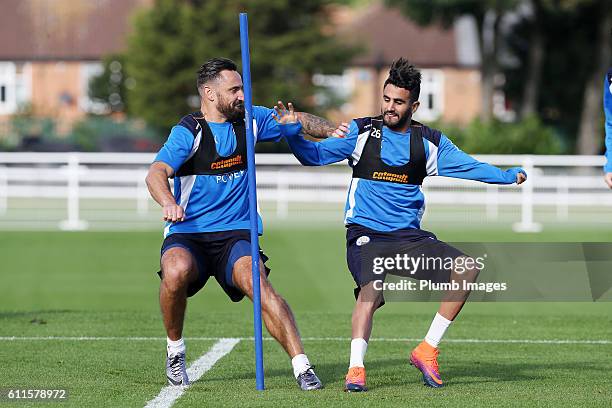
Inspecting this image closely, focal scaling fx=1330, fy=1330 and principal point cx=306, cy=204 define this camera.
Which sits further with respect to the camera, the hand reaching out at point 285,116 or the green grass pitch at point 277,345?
the hand reaching out at point 285,116

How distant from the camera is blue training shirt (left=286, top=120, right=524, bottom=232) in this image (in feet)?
28.4

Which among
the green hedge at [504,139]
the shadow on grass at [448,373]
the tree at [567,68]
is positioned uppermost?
the tree at [567,68]

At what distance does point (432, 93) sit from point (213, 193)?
5660 centimetres

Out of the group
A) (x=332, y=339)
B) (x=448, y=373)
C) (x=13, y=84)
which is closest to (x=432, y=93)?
(x=13, y=84)

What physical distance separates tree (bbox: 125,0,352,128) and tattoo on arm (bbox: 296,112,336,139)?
124 feet

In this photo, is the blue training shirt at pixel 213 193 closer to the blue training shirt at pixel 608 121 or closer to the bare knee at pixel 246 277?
the bare knee at pixel 246 277

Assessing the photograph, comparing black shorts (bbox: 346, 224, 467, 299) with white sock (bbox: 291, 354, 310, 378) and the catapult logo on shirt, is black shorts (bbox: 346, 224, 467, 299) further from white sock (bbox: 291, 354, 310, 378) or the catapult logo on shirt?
the catapult logo on shirt

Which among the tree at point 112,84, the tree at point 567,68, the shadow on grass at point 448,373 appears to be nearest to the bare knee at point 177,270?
the shadow on grass at point 448,373

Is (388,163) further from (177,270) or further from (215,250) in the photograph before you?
(177,270)

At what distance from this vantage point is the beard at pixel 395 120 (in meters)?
8.59

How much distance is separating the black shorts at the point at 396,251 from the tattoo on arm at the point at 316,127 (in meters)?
0.69

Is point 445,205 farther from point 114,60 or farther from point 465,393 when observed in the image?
point 114,60

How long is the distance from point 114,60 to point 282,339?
50.2 metres

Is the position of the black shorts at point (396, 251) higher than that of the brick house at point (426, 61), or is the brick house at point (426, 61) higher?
the brick house at point (426, 61)
